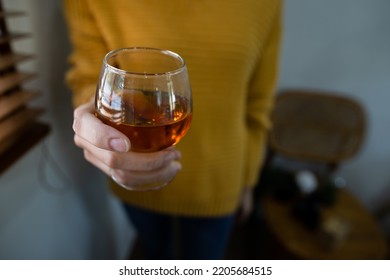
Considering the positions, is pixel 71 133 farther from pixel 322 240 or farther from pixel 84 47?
pixel 322 240

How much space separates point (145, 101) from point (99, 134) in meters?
0.06

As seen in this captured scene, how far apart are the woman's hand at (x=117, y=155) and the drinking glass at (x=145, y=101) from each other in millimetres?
13

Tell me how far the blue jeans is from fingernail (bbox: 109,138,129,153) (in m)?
0.46

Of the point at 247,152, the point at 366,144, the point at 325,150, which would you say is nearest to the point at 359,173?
the point at 366,144

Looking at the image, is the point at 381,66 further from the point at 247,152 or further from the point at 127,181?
the point at 127,181

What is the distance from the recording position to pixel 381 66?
125 centimetres

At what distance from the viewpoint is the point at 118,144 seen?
28 centimetres

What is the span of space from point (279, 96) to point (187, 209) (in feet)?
2.79

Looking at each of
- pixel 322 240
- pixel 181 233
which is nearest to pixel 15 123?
pixel 181 233

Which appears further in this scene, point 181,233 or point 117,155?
point 181,233

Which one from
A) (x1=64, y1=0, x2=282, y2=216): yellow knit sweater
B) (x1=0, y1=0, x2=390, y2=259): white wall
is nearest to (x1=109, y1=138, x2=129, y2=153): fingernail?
(x1=64, y1=0, x2=282, y2=216): yellow knit sweater

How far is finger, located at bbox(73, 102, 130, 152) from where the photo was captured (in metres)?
0.28

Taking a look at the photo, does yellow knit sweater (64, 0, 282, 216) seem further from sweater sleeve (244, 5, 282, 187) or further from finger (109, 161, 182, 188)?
finger (109, 161, 182, 188)

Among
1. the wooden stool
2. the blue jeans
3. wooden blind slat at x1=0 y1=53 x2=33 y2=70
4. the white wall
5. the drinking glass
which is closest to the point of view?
the drinking glass
